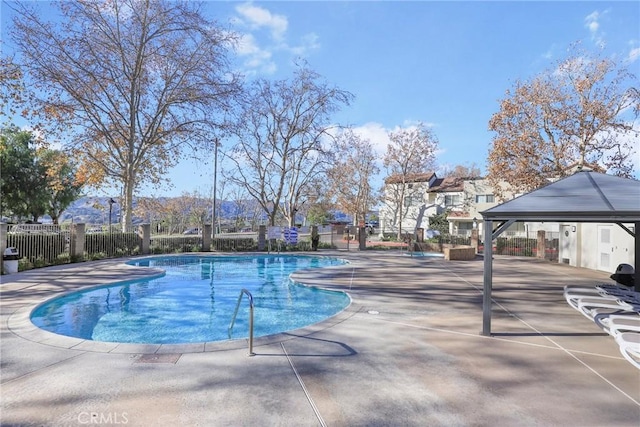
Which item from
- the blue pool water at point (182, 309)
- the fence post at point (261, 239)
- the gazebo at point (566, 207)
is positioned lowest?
the blue pool water at point (182, 309)

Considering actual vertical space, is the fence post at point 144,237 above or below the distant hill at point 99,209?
below

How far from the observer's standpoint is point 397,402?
363 centimetres

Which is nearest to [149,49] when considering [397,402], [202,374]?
[202,374]

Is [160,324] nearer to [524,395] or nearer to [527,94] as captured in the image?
[524,395]

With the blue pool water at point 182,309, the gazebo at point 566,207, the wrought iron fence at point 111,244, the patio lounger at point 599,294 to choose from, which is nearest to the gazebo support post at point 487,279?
the gazebo at point 566,207

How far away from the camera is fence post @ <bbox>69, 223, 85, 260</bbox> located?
16188 mm

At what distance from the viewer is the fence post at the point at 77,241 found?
1619 centimetres

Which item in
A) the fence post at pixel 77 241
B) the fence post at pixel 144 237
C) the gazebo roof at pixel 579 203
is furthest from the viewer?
the fence post at pixel 144 237

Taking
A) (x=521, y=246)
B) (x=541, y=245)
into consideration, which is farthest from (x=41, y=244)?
(x=521, y=246)

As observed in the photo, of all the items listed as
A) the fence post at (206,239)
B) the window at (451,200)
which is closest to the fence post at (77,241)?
the fence post at (206,239)

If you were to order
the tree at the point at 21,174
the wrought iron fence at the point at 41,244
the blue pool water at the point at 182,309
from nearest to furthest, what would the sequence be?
the blue pool water at the point at 182,309
the wrought iron fence at the point at 41,244
the tree at the point at 21,174

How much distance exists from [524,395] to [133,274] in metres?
12.6

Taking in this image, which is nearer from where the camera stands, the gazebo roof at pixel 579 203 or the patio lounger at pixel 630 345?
the patio lounger at pixel 630 345

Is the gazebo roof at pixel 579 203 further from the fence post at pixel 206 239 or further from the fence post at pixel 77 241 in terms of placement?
the fence post at pixel 206 239
